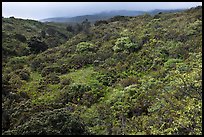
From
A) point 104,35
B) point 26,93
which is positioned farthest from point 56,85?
point 104,35

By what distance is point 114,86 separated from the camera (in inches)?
665

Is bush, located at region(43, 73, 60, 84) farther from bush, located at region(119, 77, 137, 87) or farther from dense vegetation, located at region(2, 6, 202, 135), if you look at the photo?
bush, located at region(119, 77, 137, 87)

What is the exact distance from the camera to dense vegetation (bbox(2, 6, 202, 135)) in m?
11.1

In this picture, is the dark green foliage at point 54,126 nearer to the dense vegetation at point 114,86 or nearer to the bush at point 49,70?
the dense vegetation at point 114,86

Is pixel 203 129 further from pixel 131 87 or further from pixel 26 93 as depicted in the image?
pixel 26 93

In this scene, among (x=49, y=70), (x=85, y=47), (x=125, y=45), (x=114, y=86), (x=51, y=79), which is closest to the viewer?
(x=114, y=86)

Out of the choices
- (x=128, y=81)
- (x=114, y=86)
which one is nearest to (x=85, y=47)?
(x=114, y=86)

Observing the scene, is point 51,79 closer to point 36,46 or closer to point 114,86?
point 114,86

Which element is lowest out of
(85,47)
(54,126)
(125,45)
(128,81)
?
(128,81)

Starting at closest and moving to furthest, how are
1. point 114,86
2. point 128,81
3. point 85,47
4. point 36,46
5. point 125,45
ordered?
1. point 128,81
2. point 114,86
3. point 125,45
4. point 85,47
5. point 36,46

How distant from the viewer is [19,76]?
65.8 feet

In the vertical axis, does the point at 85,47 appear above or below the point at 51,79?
above

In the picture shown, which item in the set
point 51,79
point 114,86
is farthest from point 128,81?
point 51,79

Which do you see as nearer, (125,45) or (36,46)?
(125,45)
